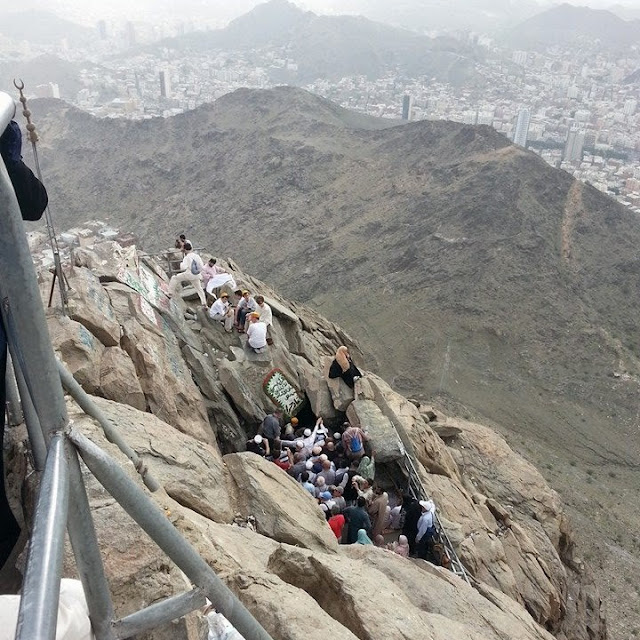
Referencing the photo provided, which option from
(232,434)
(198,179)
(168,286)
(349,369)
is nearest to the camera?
(232,434)

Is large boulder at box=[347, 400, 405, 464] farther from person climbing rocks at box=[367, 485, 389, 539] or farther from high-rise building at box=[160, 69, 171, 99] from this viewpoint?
high-rise building at box=[160, 69, 171, 99]

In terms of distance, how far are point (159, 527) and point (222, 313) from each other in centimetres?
1223

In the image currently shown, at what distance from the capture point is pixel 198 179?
6669 centimetres

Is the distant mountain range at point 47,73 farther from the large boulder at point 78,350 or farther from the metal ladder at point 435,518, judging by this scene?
the metal ladder at point 435,518

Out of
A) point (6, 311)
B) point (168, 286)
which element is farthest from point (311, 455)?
point (6, 311)

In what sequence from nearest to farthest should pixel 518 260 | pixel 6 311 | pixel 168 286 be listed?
pixel 6 311
pixel 168 286
pixel 518 260

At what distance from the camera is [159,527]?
1987 mm

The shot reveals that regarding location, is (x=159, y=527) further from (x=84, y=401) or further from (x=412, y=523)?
(x=412, y=523)

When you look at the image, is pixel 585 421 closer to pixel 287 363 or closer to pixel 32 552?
pixel 287 363

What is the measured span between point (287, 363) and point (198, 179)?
187 feet

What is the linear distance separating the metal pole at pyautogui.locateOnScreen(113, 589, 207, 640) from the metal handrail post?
85 cm

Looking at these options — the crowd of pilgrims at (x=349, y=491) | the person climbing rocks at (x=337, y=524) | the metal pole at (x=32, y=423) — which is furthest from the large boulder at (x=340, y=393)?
the metal pole at (x=32, y=423)

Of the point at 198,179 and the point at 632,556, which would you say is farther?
the point at 198,179

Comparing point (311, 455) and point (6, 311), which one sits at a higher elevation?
point (6, 311)
